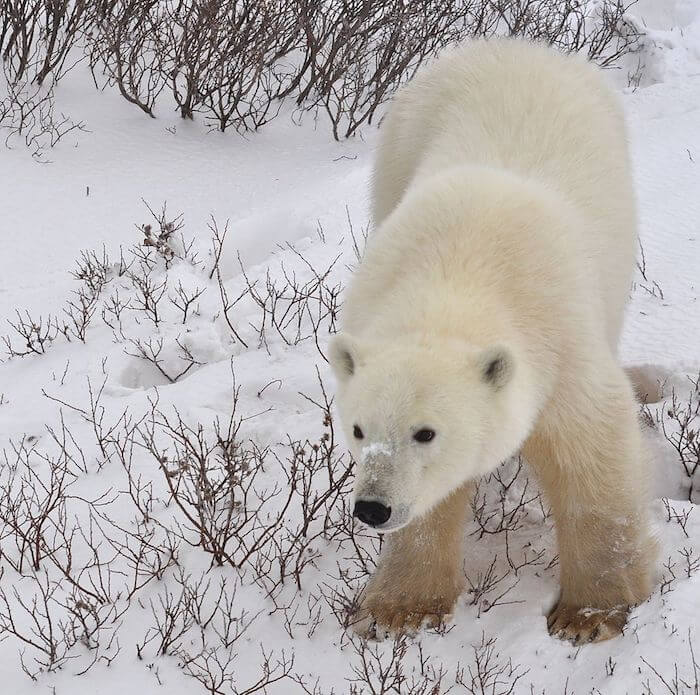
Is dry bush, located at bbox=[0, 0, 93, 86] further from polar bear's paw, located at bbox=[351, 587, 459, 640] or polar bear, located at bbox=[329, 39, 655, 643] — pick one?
polar bear's paw, located at bbox=[351, 587, 459, 640]

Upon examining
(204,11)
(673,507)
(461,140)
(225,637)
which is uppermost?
(461,140)

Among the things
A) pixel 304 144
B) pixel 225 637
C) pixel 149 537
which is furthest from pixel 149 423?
pixel 304 144

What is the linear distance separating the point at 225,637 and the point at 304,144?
6.05 metres

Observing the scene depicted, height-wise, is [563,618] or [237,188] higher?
[563,618]

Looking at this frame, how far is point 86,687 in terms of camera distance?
2.79m

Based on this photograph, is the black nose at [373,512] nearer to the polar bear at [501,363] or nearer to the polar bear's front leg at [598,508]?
the polar bear at [501,363]

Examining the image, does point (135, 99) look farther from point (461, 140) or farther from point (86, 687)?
point (86, 687)

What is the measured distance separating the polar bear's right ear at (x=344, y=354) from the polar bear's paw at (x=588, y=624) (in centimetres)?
106

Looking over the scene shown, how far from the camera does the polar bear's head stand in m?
2.34

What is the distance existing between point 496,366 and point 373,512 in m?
0.49

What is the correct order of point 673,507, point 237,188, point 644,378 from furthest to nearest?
point 237,188 → point 644,378 → point 673,507

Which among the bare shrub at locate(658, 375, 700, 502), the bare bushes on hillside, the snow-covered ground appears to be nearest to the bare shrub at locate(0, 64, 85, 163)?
the bare bushes on hillside

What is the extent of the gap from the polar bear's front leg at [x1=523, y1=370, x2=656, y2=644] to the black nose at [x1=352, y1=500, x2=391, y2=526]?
680 millimetres

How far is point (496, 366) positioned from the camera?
2.40 m
